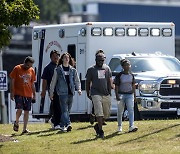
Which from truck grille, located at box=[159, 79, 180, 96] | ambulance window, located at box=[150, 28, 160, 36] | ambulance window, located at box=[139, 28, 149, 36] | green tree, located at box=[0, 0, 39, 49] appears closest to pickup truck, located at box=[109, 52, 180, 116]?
truck grille, located at box=[159, 79, 180, 96]

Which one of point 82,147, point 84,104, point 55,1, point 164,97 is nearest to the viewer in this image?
point 82,147

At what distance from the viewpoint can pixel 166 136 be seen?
17.2 metres

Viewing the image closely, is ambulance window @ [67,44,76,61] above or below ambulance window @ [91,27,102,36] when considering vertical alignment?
below

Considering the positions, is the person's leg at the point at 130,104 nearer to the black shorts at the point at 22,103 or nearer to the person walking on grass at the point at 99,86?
the person walking on grass at the point at 99,86

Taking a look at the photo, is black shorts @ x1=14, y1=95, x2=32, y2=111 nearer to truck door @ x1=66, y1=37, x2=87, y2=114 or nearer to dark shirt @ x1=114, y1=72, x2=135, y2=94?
dark shirt @ x1=114, y1=72, x2=135, y2=94

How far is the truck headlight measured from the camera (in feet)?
70.2

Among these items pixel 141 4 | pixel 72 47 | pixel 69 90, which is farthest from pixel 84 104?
pixel 141 4

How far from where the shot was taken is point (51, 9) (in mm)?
140625

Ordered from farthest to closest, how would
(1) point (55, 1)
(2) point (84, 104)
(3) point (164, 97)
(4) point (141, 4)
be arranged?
(1) point (55, 1), (4) point (141, 4), (2) point (84, 104), (3) point (164, 97)

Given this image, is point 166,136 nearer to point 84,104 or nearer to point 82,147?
point 82,147

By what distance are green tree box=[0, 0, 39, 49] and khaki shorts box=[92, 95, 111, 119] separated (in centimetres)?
216

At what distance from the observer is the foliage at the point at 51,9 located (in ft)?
446

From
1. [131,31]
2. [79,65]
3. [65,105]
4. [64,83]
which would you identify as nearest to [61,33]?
[79,65]

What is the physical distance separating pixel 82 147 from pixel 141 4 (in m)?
101
